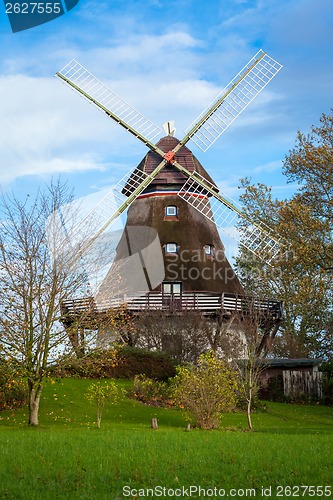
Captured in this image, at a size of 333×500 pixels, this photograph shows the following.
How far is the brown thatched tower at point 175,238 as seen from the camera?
115 ft

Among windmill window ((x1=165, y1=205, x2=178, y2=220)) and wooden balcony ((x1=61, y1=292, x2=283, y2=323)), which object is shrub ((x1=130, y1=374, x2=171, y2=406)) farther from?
windmill window ((x1=165, y1=205, x2=178, y2=220))

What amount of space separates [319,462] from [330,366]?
81.9ft

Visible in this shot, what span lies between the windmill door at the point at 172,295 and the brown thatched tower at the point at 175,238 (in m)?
0.05

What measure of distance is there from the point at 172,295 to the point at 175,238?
10.8 ft

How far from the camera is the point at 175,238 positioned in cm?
3591

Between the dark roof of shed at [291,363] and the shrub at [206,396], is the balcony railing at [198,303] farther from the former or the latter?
the shrub at [206,396]

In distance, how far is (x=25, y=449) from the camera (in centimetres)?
1250

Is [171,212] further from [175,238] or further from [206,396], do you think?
[206,396]

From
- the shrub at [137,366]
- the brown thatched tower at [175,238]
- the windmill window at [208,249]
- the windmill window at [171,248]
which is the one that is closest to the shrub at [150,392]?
the shrub at [137,366]

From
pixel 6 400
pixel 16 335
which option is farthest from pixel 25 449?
pixel 6 400

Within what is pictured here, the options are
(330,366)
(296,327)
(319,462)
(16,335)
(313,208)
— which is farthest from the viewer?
(296,327)

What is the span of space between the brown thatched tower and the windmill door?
5 centimetres

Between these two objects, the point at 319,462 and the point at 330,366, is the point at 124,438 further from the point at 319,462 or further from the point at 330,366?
the point at 330,366

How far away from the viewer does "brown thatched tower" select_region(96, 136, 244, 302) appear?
115ft
